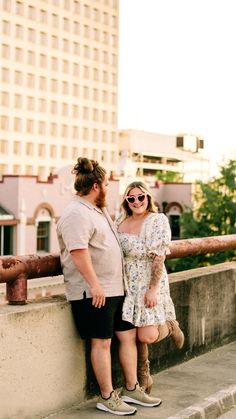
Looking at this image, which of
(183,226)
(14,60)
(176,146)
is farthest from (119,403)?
(176,146)

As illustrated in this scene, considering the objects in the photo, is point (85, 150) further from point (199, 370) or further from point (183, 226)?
point (199, 370)

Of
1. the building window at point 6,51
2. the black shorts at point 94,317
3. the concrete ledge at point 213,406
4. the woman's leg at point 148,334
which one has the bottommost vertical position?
the concrete ledge at point 213,406

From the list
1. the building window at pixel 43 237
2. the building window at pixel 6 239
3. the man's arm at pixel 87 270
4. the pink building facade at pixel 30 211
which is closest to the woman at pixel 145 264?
the man's arm at pixel 87 270

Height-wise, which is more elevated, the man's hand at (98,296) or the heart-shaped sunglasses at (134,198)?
the heart-shaped sunglasses at (134,198)

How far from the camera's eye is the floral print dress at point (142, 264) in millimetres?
5730

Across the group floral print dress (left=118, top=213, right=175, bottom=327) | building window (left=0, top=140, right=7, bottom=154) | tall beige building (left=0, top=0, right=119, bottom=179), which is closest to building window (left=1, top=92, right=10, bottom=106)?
tall beige building (left=0, top=0, right=119, bottom=179)

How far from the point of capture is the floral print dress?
18.8 ft

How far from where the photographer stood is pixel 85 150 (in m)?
121

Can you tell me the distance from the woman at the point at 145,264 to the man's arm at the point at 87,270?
378 mm

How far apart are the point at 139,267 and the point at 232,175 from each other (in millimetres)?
52526

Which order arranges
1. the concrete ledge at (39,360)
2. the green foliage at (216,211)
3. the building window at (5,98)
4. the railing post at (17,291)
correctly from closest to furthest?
the concrete ledge at (39,360)
the railing post at (17,291)
the green foliage at (216,211)
the building window at (5,98)

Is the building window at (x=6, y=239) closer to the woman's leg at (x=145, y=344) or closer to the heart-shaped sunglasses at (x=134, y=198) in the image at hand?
the woman's leg at (x=145, y=344)

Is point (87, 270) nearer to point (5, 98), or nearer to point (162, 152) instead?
point (5, 98)

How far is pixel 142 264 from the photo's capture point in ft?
19.0
